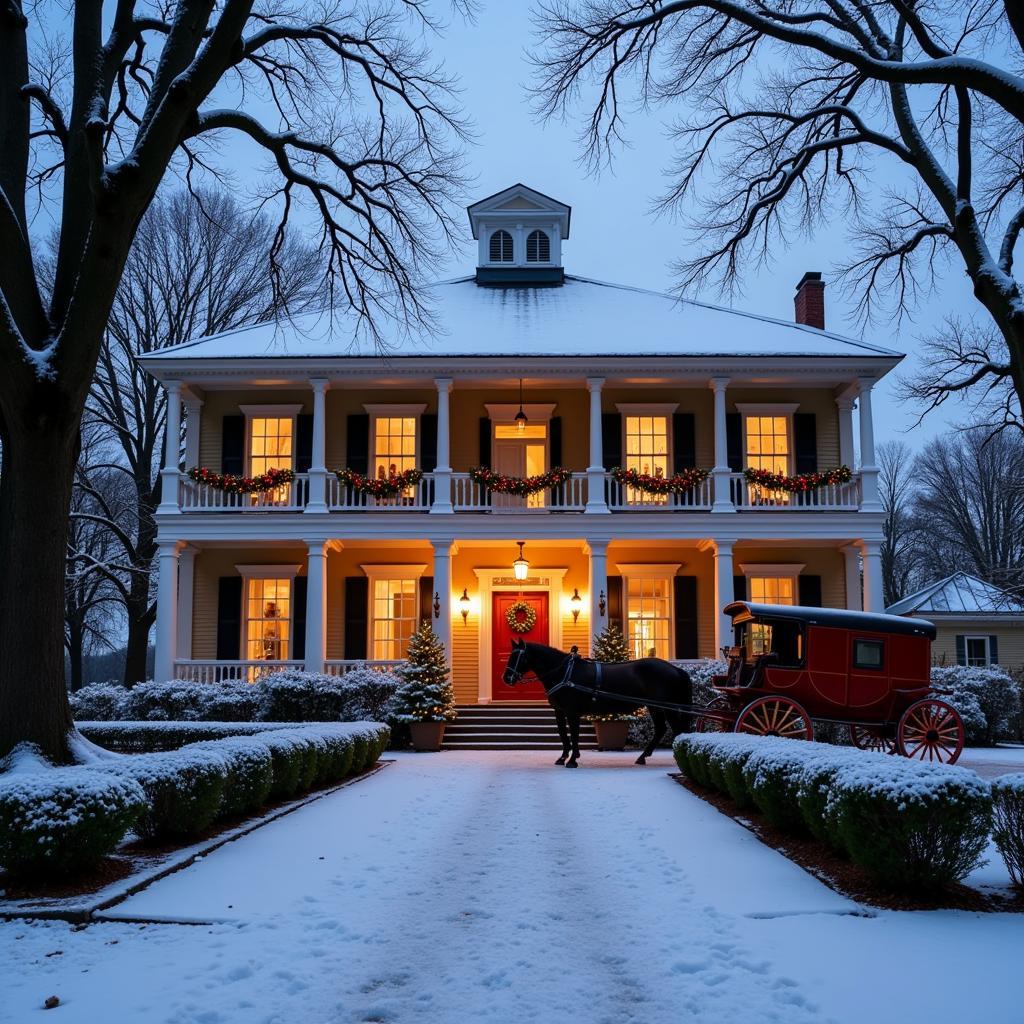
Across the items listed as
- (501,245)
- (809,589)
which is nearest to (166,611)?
(501,245)

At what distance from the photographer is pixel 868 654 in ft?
45.7

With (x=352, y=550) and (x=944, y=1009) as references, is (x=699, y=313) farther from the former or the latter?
(x=944, y=1009)

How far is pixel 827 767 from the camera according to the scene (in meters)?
7.80

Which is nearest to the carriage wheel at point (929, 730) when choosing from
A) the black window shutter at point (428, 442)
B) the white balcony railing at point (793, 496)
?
the white balcony railing at point (793, 496)

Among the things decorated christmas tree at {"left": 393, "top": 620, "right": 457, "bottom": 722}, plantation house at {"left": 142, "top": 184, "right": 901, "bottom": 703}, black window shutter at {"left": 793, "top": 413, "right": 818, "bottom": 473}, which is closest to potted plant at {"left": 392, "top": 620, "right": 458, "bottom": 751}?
decorated christmas tree at {"left": 393, "top": 620, "right": 457, "bottom": 722}

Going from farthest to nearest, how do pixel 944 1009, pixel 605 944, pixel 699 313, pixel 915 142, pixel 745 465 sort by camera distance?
1. pixel 699 313
2. pixel 745 465
3. pixel 915 142
4. pixel 605 944
5. pixel 944 1009

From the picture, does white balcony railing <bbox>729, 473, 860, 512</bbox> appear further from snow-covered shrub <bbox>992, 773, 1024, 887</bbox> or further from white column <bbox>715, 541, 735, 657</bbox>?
snow-covered shrub <bbox>992, 773, 1024, 887</bbox>

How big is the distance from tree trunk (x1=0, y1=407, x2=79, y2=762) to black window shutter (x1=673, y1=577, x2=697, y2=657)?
1524 cm

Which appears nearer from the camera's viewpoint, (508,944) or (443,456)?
(508,944)

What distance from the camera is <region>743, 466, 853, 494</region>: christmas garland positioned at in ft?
71.4

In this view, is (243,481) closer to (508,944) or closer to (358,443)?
(358,443)

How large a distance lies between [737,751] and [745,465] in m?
13.3

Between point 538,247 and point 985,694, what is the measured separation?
→ 1503cm

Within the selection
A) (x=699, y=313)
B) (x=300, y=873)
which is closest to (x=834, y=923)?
(x=300, y=873)
